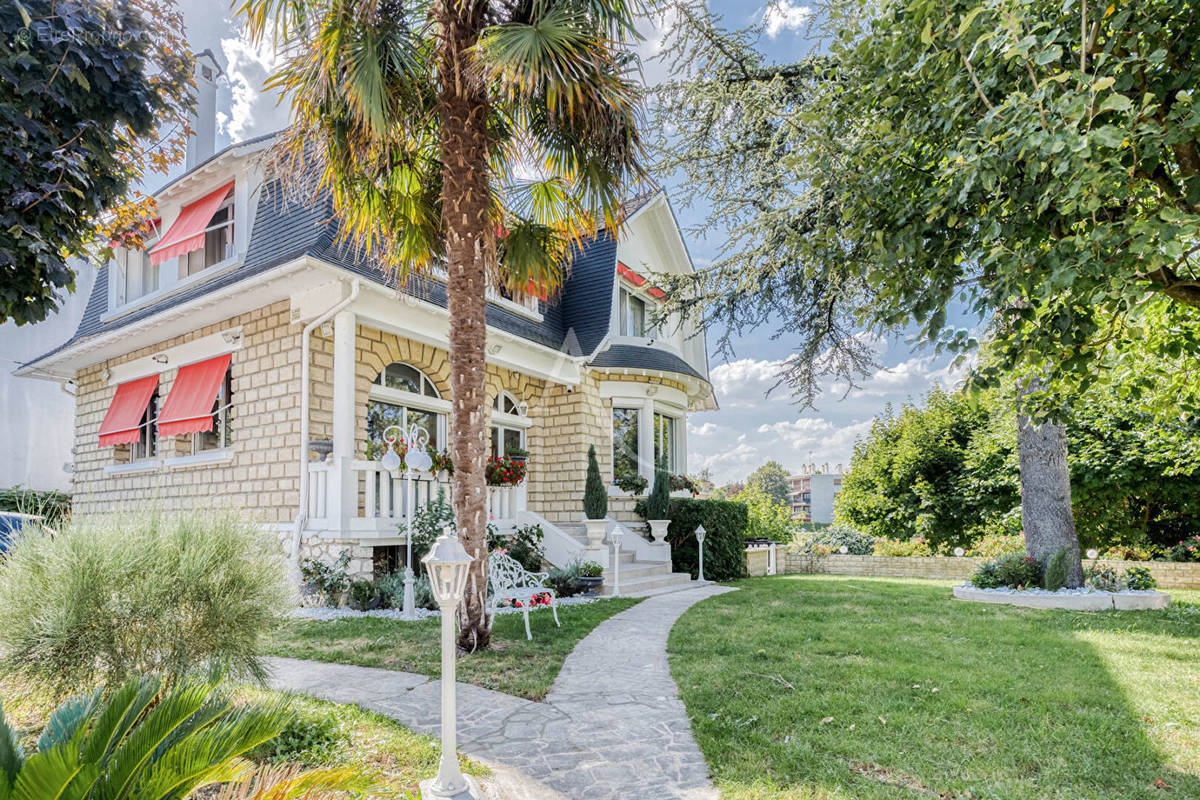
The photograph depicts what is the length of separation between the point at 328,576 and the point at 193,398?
3.97 metres

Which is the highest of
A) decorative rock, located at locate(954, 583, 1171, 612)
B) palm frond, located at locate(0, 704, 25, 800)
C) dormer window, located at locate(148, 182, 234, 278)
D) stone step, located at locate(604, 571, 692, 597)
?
dormer window, located at locate(148, 182, 234, 278)

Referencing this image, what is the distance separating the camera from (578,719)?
4.28 m

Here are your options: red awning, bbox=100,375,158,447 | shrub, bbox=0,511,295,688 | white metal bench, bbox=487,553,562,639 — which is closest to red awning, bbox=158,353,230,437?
red awning, bbox=100,375,158,447

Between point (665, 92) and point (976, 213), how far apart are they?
21.5 ft

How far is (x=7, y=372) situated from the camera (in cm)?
1483

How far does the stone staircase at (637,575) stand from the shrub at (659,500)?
1.62ft

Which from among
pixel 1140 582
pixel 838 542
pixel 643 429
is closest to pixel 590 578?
pixel 643 429

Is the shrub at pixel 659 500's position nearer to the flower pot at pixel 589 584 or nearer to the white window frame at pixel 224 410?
the flower pot at pixel 589 584

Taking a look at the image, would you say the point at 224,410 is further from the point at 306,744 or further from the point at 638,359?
the point at 306,744

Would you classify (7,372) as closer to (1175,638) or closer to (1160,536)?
(1175,638)

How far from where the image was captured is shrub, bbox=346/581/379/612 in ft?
27.6

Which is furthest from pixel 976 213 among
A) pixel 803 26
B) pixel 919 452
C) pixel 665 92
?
Result: pixel 919 452

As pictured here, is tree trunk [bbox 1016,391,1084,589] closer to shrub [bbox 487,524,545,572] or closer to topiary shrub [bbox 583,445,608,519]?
topiary shrub [bbox 583,445,608,519]

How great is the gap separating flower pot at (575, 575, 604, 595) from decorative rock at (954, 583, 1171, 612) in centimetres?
541
